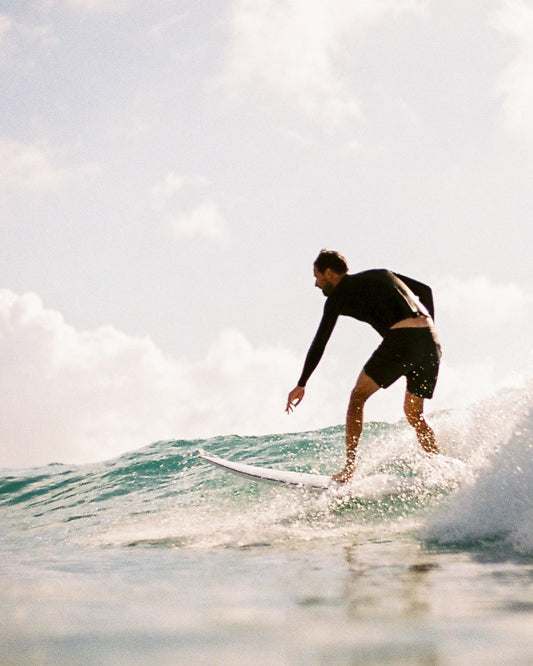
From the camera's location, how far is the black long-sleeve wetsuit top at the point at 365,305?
5867 mm

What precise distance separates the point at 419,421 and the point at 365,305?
1.19 m

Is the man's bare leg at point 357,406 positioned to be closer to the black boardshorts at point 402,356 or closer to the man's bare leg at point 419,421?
the black boardshorts at point 402,356

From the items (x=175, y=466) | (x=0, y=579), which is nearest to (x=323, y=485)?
(x=0, y=579)

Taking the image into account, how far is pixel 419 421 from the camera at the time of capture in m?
6.18

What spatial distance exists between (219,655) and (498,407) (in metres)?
6.34

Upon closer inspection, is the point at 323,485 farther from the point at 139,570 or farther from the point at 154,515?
the point at 139,570

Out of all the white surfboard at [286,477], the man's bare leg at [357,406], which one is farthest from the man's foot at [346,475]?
the man's bare leg at [357,406]

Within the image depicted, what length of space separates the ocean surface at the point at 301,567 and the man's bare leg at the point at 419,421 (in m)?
0.19

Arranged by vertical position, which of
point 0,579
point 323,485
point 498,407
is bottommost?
point 0,579

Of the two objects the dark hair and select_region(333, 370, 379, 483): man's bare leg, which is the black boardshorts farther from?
the dark hair

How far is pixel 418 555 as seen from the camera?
12.6ft

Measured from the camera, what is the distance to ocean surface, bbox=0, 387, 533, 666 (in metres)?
1.90

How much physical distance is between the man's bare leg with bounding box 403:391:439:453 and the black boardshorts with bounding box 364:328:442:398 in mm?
196

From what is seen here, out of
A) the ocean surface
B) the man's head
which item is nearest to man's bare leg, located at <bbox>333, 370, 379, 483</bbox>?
the ocean surface
